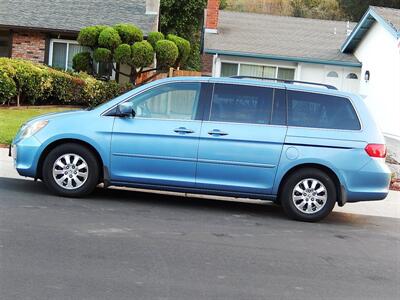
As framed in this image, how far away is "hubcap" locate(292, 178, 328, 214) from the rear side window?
814 mm

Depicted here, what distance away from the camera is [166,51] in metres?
20.7

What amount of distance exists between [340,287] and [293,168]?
2.78 meters

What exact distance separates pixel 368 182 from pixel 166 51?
1356cm

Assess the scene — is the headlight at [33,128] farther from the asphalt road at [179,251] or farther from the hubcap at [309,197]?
the hubcap at [309,197]

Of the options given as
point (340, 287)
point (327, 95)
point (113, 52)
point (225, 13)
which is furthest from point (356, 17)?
point (340, 287)

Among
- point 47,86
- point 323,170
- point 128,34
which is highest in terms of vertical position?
point 128,34

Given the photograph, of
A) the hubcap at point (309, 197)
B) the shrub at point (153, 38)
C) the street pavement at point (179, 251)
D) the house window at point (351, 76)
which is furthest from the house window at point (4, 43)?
the hubcap at point (309, 197)

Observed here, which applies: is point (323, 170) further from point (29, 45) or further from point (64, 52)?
point (29, 45)

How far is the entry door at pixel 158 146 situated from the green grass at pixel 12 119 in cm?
525

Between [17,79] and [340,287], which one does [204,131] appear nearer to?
[340,287]

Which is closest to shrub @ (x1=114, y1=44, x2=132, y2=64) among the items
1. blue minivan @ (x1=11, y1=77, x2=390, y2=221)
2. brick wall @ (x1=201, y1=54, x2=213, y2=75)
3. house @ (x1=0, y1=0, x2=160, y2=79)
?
house @ (x1=0, y1=0, x2=160, y2=79)

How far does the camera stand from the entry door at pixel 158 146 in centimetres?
802

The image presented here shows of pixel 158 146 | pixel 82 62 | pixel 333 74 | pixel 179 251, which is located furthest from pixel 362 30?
pixel 179 251

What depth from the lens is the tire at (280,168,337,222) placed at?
8047 mm
